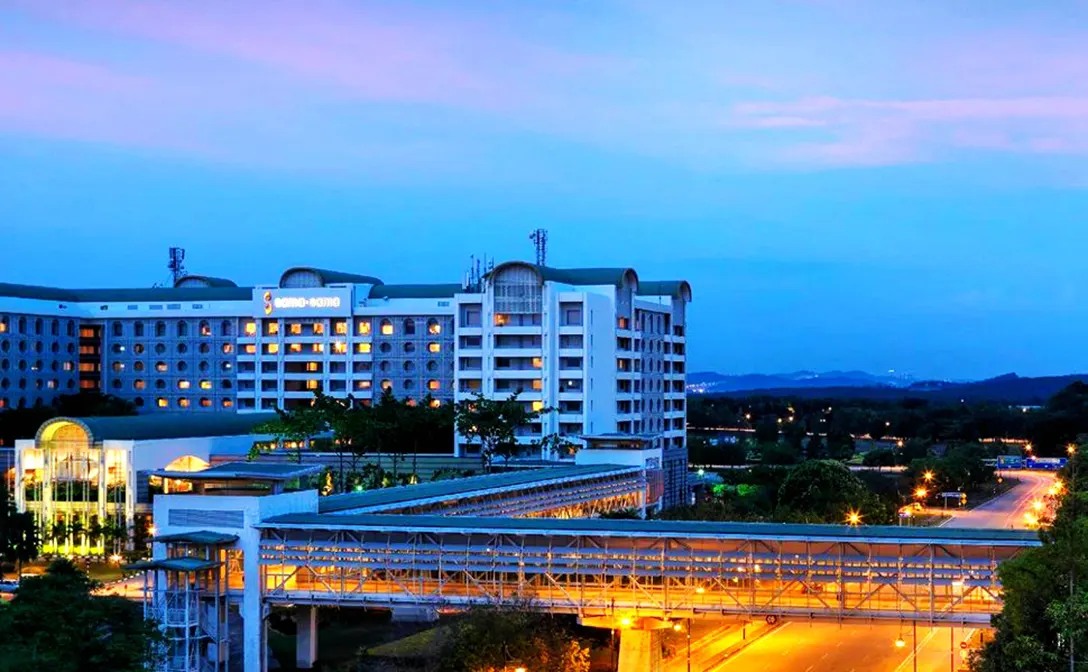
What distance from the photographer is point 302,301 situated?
14375 cm

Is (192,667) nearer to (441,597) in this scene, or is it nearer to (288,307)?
(441,597)

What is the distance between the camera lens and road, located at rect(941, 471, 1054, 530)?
114 metres

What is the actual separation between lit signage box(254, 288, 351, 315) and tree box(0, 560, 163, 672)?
93.1 metres

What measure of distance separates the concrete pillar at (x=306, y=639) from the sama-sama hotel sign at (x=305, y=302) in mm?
80058

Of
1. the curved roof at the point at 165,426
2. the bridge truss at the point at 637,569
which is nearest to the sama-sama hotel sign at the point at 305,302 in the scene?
the curved roof at the point at 165,426

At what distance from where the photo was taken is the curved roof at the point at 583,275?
423 ft

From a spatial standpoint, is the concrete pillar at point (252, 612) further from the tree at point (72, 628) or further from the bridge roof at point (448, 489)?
the tree at point (72, 628)

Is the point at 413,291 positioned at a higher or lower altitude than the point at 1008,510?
higher

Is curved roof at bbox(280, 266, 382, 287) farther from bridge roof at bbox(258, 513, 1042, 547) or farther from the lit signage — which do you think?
bridge roof at bbox(258, 513, 1042, 547)

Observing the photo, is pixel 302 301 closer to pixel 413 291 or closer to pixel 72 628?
pixel 413 291

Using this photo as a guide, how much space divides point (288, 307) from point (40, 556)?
53.9m

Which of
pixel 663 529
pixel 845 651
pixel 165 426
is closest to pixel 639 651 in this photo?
pixel 663 529

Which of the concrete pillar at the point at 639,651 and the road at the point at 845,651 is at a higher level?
the concrete pillar at the point at 639,651

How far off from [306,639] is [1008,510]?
266 ft
